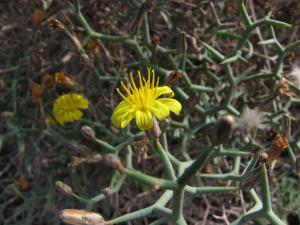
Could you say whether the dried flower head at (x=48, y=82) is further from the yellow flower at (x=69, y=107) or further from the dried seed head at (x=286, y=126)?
the dried seed head at (x=286, y=126)

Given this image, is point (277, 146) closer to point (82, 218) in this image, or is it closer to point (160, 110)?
point (160, 110)

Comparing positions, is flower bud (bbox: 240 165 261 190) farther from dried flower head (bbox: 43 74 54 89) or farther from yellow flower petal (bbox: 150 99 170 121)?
dried flower head (bbox: 43 74 54 89)

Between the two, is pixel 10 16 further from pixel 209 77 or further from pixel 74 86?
pixel 209 77

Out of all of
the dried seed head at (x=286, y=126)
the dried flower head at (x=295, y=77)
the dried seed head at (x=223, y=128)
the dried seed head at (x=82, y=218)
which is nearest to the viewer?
the dried seed head at (x=223, y=128)

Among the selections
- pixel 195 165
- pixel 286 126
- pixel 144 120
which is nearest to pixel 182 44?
pixel 286 126

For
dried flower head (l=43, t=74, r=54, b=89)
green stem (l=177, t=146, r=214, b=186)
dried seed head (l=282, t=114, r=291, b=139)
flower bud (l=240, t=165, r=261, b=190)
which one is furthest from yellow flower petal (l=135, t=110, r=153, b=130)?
dried flower head (l=43, t=74, r=54, b=89)

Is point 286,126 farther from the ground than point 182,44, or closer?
closer

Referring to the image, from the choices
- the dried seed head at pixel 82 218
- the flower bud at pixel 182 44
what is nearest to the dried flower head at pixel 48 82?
the flower bud at pixel 182 44

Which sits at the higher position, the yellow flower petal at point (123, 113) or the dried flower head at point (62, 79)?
the dried flower head at point (62, 79)
